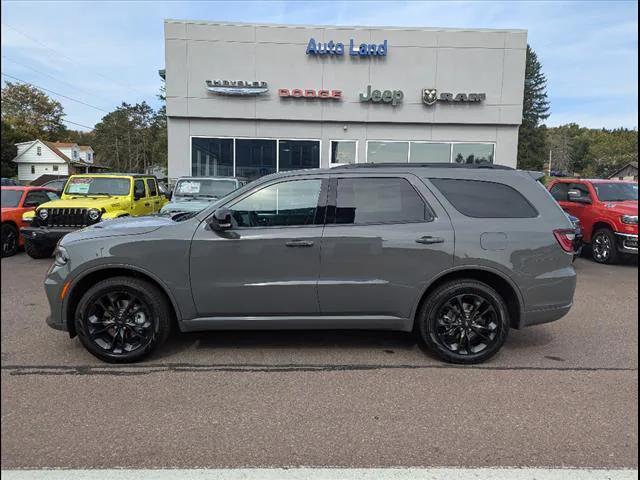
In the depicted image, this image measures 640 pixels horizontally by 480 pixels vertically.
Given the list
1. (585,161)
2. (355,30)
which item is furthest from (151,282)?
(585,161)

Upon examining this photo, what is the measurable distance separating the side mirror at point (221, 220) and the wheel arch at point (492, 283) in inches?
72.9

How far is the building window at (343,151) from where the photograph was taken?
19562 mm

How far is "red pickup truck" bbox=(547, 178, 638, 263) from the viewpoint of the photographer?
32.8 feet

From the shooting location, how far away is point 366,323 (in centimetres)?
445

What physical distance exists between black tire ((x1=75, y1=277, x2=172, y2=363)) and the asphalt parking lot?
15cm

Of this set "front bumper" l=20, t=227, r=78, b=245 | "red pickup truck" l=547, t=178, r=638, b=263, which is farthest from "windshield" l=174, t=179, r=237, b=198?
"red pickup truck" l=547, t=178, r=638, b=263

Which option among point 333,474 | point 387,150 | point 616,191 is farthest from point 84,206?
point 387,150

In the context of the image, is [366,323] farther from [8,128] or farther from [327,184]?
[8,128]

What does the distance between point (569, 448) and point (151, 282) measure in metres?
3.48

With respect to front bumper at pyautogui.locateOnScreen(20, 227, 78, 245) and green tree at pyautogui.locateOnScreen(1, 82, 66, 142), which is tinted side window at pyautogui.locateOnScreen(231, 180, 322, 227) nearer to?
front bumper at pyautogui.locateOnScreen(20, 227, 78, 245)

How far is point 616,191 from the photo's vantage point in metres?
11.3

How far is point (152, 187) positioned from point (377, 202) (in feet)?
30.0

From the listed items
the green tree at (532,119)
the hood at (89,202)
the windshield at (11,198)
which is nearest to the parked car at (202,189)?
the hood at (89,202)

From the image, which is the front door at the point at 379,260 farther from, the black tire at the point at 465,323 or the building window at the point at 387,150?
the building window at the point at 387,150
